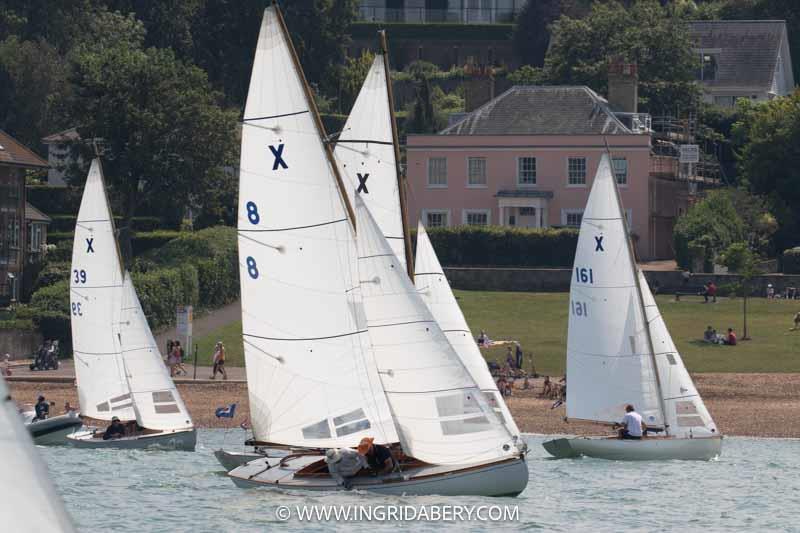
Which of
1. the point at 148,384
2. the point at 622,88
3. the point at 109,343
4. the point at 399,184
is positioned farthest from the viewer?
the point at 622,88

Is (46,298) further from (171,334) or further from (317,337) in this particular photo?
(317,337)

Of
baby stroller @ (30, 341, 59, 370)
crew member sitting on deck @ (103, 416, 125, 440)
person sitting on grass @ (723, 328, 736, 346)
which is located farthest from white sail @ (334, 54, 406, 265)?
person sitting on grass @ (723, 328, 736, 346)

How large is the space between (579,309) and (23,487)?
32.1 metres

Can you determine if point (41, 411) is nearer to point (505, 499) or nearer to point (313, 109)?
point (505, 499)

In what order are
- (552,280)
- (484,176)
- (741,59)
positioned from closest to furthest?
(552,280)
(484,176)
(741,59)

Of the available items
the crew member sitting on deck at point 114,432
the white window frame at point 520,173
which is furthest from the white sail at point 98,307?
the white window frame at point 520,173

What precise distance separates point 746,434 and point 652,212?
39.2 m

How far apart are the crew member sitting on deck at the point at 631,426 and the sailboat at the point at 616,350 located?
2.25ft

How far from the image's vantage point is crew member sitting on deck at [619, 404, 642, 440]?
3588 centimetres

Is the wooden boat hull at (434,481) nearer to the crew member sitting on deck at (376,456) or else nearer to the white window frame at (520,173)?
the crew member sitting on deck at (376,456)

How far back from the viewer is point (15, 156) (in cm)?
7294

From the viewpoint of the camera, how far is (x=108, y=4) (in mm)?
116750

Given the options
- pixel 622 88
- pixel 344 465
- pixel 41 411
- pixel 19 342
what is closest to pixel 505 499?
pixel 344 465

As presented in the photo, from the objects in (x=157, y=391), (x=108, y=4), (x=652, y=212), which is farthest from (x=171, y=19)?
(x=157, y=391)
